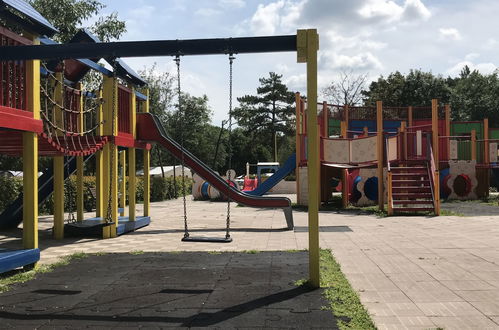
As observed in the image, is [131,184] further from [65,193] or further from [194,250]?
[65,193]

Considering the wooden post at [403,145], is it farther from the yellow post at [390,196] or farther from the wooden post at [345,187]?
the wooden post at [345,187]

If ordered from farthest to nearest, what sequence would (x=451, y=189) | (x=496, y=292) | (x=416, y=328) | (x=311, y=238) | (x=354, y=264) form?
(x=451, y=189) → (x=354, y=264) → (x=311, y=238) → (x=496, y=292) → (x=416, y=328)

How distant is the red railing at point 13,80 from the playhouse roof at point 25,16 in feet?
0.68

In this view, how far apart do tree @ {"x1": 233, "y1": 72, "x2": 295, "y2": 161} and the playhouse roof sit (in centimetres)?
5832

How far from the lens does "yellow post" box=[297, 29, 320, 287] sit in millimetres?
5409

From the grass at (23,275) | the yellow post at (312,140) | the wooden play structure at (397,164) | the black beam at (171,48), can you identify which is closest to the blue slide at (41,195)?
the grass at (23,275)

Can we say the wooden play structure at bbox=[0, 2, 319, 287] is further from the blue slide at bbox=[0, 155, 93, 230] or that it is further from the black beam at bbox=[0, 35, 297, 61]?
the blue slide at bbox=[0, 155, 93, 230]

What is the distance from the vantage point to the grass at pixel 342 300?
13.3 feet

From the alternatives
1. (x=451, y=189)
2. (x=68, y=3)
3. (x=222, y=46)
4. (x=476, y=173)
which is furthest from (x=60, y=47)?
(x=476, y=173)

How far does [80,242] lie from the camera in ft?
31.5

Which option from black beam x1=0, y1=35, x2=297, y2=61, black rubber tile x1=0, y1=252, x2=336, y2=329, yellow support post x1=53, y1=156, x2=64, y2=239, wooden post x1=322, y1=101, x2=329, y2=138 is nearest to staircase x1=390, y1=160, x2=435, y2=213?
wooden post x1=322, y1=101, x2=329, y2=138

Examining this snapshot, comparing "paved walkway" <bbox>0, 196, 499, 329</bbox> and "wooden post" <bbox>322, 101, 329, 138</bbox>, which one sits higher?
"wooden post" <bbox>322, 101, 329, 138</bbox>

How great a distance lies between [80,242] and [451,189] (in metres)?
16.8

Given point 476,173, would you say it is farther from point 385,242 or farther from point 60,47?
point 60,47
